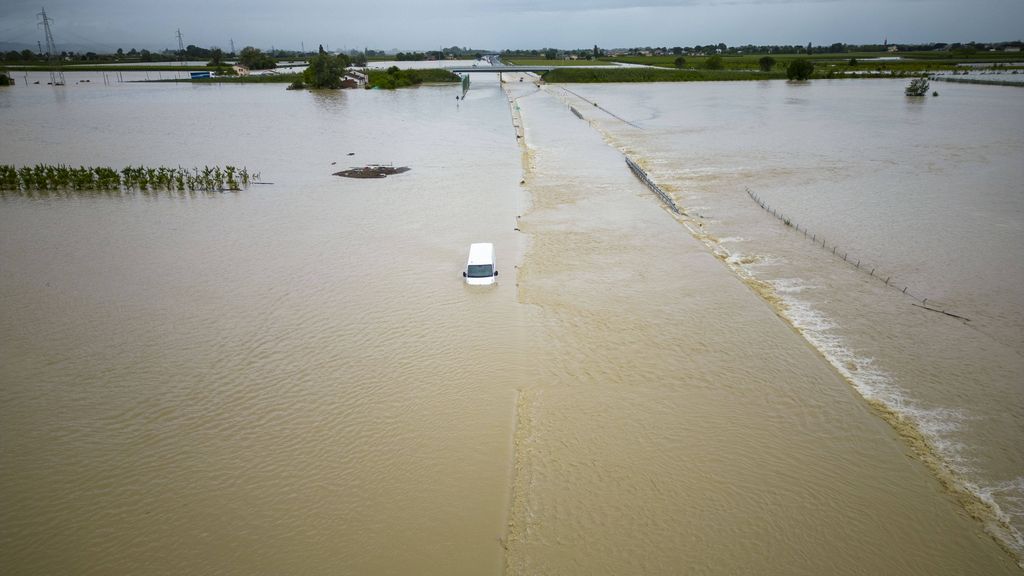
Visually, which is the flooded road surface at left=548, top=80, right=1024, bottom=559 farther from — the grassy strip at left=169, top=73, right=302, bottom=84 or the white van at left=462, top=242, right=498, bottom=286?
the grassy strip at left=169, top=73, right=302, bottom=84

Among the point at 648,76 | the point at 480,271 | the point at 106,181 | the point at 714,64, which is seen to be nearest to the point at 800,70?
the point at 714,64

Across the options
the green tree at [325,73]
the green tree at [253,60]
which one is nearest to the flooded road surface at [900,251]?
the green tree at [325,73]

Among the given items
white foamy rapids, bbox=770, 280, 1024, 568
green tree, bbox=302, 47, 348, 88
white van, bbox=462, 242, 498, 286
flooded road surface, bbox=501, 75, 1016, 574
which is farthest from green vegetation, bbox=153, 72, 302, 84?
white foamy rapids, bbox=770, 280, 1024, 568

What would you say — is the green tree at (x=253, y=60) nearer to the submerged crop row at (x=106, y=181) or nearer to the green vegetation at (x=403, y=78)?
the green vegetation at (x=403, y=78)

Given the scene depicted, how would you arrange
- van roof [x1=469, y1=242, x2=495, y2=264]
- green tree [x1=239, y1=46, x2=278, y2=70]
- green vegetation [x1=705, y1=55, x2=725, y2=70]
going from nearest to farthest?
1. van roof [x1=469, y1=242, x2=495, y2=264]
2. green vegetation [x1=705, y1=55, x2=725, y2=70]
3. green tree [x1=239, y1=46, x2=278, y2=70]

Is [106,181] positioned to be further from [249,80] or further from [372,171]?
[249,80]

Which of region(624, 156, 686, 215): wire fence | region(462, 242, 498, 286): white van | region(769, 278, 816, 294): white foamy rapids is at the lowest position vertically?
region(769, 278, 816, 294): white foamy rapids
